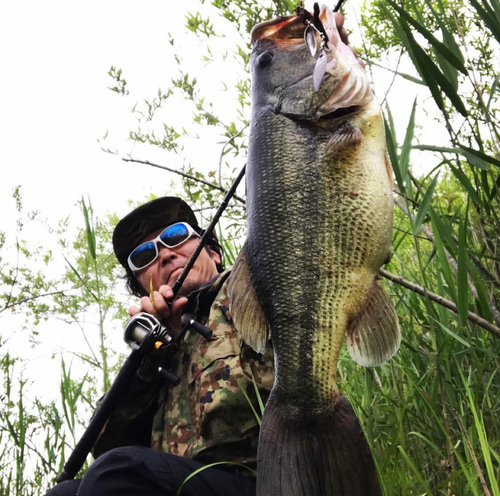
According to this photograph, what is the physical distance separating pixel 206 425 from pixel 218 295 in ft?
1.90

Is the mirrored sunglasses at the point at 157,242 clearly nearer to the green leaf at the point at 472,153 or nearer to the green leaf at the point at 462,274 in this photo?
the green leaf at the point at 472,153

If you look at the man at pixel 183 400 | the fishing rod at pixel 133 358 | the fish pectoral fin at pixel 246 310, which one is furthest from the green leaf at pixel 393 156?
the man at pixel 183 400

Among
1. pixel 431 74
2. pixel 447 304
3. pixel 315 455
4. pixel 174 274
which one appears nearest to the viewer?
pixel 315 455

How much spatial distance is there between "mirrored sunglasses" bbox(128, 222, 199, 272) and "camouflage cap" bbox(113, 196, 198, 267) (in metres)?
0.10

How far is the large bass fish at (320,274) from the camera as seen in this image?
4.78 feet

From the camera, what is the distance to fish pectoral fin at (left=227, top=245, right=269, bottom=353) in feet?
5.27

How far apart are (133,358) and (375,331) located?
1.25 meters

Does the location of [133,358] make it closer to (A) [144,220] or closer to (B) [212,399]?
(B) [212,399]

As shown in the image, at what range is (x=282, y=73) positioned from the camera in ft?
5.81

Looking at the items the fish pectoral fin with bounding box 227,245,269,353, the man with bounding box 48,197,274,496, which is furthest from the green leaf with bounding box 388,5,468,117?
the man with bounding box 48,197,274,496

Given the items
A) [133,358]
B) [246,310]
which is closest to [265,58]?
[246,310]

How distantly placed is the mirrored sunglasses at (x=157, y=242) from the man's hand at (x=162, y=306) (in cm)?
46

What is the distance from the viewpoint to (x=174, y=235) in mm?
3107

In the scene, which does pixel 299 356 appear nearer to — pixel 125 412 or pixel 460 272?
pixel 460 272
